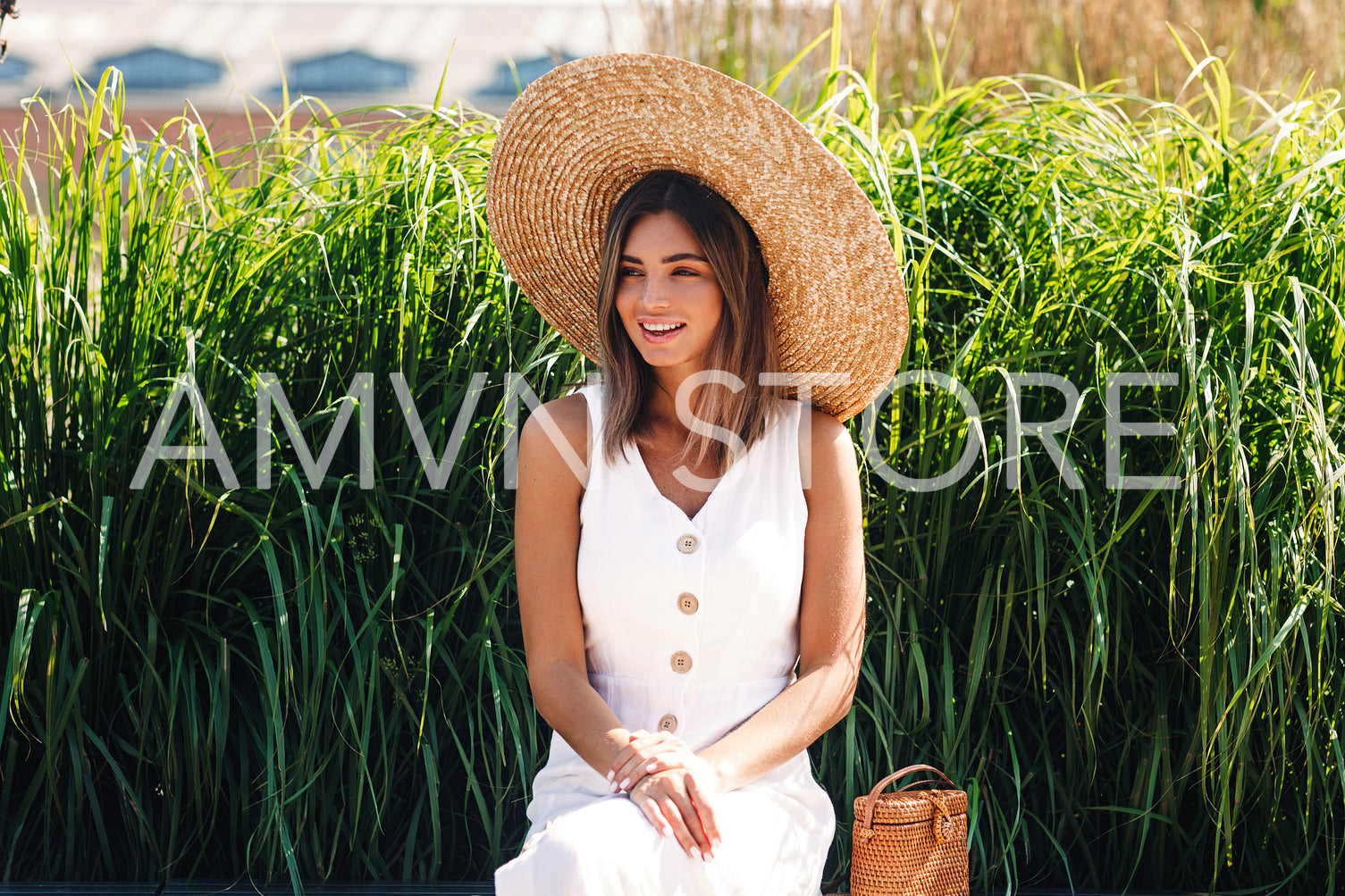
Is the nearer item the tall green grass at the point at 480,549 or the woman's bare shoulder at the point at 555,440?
the woman's bare shoulder at the point at 555,440

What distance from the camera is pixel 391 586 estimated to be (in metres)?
2.08

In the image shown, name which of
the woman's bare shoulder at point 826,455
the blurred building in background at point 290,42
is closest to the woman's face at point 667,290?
the woman's bare shoulder at point 826,455

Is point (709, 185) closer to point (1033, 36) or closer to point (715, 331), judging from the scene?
point (715, 331)

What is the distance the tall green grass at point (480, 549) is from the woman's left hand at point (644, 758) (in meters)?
0.54

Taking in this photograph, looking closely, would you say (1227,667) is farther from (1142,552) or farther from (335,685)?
(335,685)

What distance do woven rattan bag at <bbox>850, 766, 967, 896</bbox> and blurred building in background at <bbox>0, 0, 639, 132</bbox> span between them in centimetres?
1470

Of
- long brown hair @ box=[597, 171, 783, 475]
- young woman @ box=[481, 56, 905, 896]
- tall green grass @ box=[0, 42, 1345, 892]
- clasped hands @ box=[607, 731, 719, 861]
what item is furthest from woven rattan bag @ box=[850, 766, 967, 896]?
long brown hair @ box=[597, 171, 783, 475]

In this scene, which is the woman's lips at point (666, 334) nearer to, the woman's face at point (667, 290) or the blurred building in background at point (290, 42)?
the woman's face at point (667, 290)

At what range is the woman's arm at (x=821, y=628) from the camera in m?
1.70

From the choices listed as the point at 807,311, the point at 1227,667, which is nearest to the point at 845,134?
the point at 807,311

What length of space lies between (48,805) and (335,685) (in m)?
0.57

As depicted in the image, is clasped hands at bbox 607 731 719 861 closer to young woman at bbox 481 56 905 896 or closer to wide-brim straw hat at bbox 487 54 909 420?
young woman at bbox 481 56 905 896

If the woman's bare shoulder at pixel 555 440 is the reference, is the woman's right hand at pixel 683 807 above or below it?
below

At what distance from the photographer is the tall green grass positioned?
2.12 m
